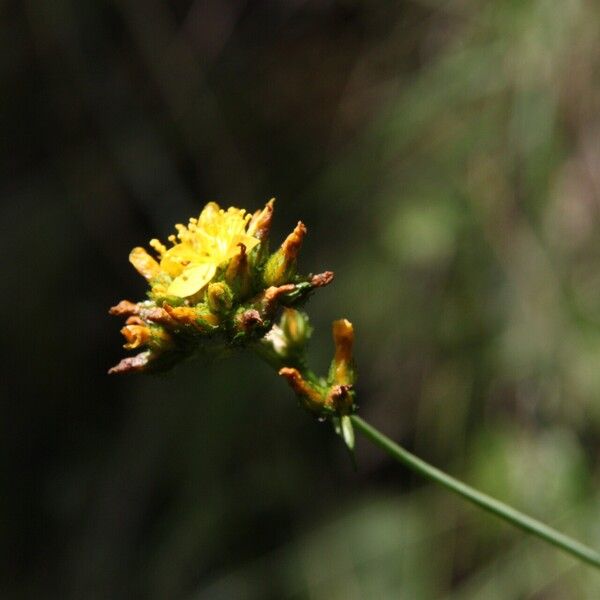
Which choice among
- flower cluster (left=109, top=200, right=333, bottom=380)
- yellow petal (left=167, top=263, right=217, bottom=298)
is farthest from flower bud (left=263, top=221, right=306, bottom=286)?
yellow petal (left=167, top=263, right=217, bottom=298)

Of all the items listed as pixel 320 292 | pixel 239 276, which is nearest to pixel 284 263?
pixel 239 276

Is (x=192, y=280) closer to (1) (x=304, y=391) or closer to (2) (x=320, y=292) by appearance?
(1) (x=304, y=391)

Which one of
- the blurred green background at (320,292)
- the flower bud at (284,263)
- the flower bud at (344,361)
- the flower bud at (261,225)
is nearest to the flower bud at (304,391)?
the flower bud at (344,361)

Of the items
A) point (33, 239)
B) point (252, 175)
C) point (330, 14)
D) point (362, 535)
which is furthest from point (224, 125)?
point (362, 535)

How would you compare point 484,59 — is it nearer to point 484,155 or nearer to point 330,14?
point 484,155

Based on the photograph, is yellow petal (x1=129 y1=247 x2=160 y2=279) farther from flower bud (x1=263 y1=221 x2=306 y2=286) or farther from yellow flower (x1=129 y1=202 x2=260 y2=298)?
flower bud (x1=263 y1=221 x2=306 y2=286)

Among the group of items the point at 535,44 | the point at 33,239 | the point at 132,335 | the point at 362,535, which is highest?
the point at 33,239

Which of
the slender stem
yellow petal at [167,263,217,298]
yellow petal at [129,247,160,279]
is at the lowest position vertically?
the slender stem
